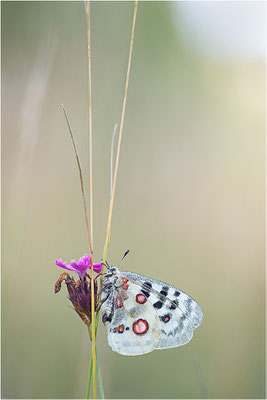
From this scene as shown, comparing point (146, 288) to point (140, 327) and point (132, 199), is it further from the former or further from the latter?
point (132, 199)

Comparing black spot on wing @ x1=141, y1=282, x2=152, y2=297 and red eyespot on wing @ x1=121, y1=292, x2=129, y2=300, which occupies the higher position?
black spot on wing @ x1=141, y1=282, x2=152, y2=297

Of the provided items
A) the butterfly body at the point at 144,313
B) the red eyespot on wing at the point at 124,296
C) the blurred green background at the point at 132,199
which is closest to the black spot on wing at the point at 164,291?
the butterfly body at the point at 144,313

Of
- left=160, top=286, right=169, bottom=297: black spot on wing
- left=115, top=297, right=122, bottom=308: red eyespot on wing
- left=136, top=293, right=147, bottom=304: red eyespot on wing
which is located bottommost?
left=115, top=297, right=122, bottom=308: red eyespot on wing

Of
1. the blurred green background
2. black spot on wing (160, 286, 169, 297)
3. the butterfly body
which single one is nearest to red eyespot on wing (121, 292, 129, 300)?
the butterfly body

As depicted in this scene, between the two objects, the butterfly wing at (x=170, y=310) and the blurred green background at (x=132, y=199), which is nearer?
the butterfly wing at (x=170, y=310)

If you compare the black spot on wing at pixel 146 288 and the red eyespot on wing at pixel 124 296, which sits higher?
the black spot on wing at pixel 146 288

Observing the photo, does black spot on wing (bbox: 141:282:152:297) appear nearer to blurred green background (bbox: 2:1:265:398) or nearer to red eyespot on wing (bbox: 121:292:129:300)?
red eyespot on wing (bbox: 121:292:129:300)

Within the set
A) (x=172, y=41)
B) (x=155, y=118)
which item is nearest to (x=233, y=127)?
(x=155, y=118)

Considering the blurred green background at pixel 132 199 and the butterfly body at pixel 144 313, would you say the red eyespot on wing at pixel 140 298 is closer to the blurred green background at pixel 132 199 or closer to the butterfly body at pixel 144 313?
the butterfly body at pixel 144 313
